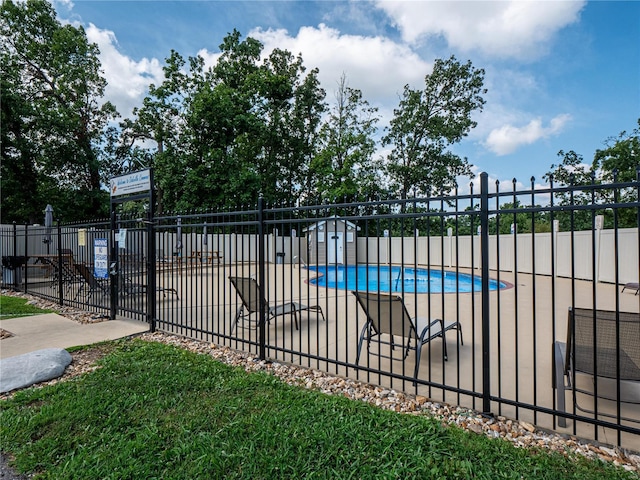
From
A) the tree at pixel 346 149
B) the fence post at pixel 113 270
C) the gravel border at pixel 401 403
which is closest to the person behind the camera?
the gravel border at pixel 401 403

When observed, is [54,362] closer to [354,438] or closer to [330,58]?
[354,438]

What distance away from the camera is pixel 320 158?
907 inches

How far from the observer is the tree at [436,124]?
23969 millimetres

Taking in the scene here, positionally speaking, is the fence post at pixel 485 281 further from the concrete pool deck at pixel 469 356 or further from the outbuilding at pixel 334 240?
the outbuilding at pixel 334 240

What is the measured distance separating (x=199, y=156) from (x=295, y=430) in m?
22.1

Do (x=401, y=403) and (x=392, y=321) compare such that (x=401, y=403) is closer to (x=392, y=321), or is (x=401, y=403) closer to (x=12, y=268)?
(x=392, y=321)

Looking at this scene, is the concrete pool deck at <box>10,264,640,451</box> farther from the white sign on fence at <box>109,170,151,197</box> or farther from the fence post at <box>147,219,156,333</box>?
the white sign on fence at <box>109,170,151,197</box>

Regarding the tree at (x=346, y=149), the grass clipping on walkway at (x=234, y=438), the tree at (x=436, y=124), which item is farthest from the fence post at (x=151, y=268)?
the tree at (x=436, y=124)

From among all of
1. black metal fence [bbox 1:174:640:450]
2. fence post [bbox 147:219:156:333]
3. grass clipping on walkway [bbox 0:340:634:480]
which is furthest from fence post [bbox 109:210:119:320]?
grass clipping on walkway [bbox 0:340:634:480]

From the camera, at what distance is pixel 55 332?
17.0 ft

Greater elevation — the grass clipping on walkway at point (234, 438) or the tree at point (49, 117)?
the tree at point (49, 117)

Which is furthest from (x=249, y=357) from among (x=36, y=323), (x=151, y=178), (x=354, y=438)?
(x=36, y=323)

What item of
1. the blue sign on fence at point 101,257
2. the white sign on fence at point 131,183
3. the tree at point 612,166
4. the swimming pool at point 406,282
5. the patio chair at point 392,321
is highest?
the tree at point 612,166

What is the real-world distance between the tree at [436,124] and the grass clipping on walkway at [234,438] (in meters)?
22.5
